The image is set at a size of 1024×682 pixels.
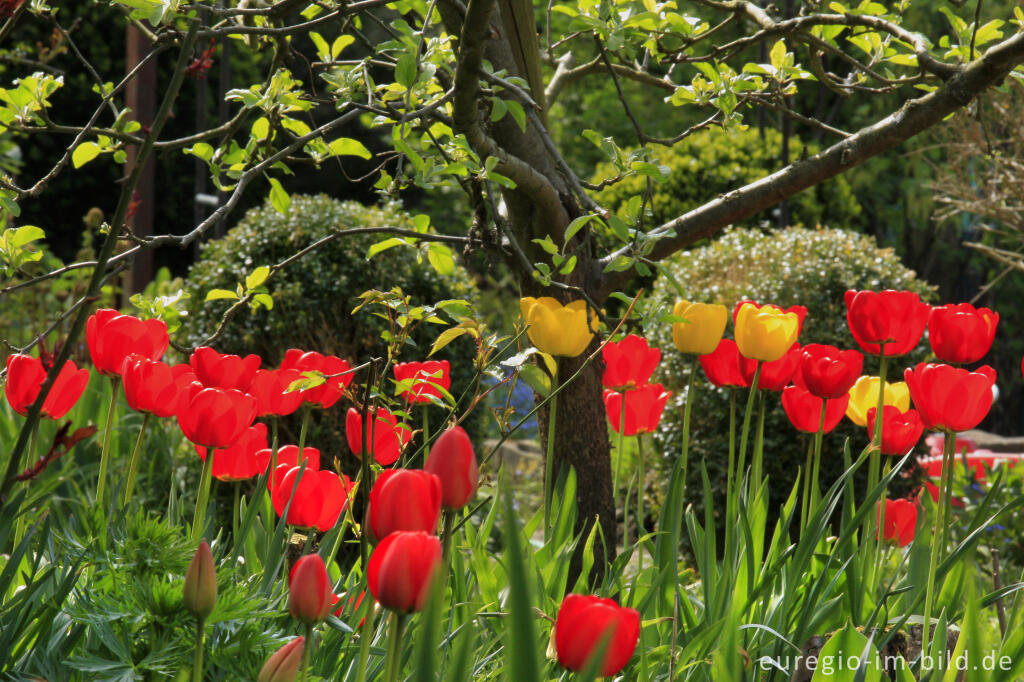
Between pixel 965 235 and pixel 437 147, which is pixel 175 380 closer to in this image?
pixel 437 147

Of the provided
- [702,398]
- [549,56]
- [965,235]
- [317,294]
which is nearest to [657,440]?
[702,398]

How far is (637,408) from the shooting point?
7.34ft

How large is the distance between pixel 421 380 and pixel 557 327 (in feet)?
1.08

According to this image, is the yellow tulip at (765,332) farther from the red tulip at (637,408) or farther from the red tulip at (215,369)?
the red tulip at (215,369)

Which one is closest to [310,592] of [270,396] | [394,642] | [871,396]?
[394,642]

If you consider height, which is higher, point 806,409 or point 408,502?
point 408,502

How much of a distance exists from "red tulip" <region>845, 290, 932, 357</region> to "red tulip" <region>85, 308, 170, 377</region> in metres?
1.30

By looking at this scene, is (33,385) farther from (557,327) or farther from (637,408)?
(637,408)

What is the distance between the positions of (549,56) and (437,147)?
3.96ft

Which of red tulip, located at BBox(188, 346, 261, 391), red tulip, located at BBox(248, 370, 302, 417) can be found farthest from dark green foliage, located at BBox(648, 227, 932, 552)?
red tulip, located at BBox(188, 346, 261, 391)

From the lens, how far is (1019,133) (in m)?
5.65

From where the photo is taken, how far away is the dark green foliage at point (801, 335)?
4.33m

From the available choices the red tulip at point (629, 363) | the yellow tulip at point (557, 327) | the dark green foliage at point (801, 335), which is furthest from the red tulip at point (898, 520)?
the dark green foliage at point (801, 335)

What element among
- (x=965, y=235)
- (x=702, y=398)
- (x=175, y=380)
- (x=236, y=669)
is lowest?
(x=965, y=235)
